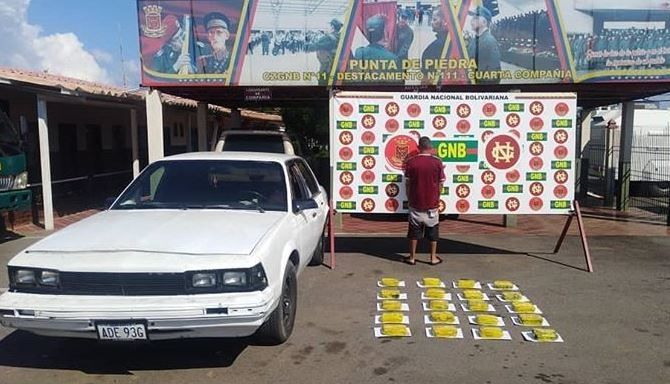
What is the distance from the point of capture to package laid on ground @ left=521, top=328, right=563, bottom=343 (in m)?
5.28

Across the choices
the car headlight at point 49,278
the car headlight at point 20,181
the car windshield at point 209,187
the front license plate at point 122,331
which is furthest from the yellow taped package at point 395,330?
the car headlight at point 20,181

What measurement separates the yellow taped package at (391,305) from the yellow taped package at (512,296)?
4.00 ft

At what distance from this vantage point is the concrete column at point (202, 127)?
589 inches

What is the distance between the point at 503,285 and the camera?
23.6 ft

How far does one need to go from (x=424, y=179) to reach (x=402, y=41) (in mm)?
4191

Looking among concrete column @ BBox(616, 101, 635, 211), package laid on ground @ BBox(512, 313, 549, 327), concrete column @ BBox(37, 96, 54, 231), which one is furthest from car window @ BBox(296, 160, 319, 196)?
concrete column @ BBox(616, 101, 635, 211)

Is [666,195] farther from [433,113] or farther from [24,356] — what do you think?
[24,356]

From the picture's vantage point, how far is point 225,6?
1119 centimetres

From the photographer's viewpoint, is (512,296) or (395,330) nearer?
(395,330)

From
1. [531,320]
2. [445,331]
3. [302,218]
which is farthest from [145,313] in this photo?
[531,320]

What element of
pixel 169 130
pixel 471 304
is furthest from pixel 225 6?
pixel 169 130

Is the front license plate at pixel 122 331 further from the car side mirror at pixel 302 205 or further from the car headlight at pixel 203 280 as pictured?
the car side mirror at pixel 302 205

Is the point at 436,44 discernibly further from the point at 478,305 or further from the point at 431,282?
the point at 478,305

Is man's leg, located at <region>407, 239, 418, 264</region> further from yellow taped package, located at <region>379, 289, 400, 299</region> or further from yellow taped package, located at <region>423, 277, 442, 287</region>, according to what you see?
yellow taped package, located at <region>379, 289, 400, 299</region>
